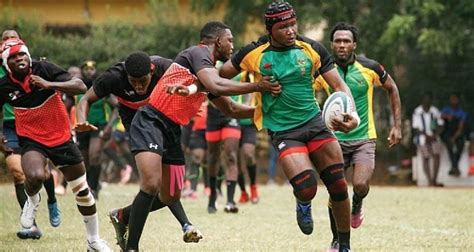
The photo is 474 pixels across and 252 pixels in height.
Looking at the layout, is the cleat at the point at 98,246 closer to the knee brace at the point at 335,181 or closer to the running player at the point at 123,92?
the running player at the point at 123,92

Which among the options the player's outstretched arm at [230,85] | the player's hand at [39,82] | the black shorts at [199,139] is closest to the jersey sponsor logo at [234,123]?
the black shorts at [199,139]

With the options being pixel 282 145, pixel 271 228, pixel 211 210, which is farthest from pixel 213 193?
pixel 282 145

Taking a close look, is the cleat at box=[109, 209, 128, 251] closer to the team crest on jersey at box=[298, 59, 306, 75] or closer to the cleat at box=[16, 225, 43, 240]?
the cleat at box=[16, 225, 43, 240]

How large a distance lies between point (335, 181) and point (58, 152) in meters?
2.78

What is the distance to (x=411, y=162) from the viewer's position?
27109 mm

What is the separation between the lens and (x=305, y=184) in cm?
879

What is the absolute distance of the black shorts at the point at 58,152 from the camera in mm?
9914

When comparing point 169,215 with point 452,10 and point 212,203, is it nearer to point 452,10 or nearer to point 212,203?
point 212,203

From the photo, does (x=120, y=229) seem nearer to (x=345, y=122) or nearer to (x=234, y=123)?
(x=345, y=122)

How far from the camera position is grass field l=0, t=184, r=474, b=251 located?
1058cm

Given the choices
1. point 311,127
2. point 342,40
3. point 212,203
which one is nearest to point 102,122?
point 212,203

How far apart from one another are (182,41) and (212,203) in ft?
48.4

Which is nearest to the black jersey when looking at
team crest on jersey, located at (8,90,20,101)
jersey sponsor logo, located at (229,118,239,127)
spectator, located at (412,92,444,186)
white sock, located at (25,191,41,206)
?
team crest on jersey, located at (8,90,20,101)

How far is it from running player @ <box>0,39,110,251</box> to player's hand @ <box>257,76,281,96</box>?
2.05 m
